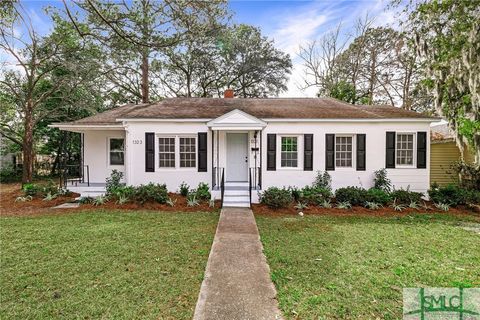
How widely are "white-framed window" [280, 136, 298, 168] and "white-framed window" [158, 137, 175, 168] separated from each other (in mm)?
4457

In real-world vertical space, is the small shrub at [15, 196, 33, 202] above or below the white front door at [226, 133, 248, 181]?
below

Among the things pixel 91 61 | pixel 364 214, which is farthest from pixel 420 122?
pixel 91 61

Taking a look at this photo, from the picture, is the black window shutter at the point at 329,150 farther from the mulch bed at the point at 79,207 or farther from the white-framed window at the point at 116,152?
the white-framed window at the point at 116,152

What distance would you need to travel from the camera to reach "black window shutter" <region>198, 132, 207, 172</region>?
32.0 feet

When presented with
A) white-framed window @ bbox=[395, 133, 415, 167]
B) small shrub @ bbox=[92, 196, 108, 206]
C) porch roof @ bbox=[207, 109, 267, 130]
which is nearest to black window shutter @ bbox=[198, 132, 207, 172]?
porch roof @ bbox=[207, 109, 267, 130]

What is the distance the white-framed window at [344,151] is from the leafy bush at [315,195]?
5.16 ft

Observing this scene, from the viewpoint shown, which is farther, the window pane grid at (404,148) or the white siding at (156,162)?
the window pane grid at (404,148)

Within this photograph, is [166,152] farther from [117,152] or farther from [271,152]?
[271,152]

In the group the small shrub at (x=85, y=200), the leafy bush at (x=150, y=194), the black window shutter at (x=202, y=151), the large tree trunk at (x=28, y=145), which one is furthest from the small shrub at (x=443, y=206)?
the large tree trunk at (x=28, y=145)

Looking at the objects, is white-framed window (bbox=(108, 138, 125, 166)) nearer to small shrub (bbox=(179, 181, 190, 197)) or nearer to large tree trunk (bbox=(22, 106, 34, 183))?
small shrub (bbox=(179, 181, 190, 197))

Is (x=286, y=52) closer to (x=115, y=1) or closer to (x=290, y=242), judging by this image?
(x=115, y=1)

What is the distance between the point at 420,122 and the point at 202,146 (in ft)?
28.4

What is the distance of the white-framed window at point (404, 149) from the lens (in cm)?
980

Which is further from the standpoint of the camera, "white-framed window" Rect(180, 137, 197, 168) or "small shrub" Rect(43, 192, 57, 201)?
"white-framed window" Rect(180, 137, 197, 168)
